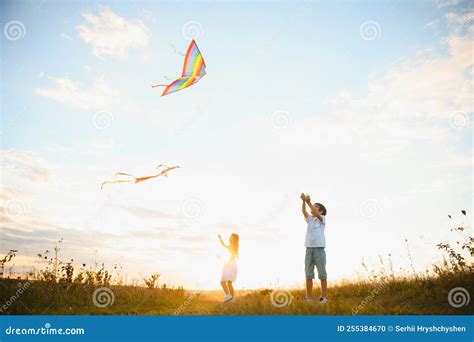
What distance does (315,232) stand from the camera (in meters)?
9.12

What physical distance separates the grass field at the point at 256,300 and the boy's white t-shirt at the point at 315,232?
4.26 ft

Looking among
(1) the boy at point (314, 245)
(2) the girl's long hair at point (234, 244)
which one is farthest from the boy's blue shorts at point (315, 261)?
(2) the girl's long hair at point (234, 244)

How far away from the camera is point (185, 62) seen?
404 inches

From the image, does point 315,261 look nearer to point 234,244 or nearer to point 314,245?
point 314,245

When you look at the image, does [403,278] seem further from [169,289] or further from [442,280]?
[169,289]

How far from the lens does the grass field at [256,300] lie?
808 cm

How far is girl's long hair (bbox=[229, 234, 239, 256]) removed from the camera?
11.6 metres

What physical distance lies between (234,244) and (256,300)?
272cm

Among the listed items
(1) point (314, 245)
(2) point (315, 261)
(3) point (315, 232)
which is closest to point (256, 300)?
(2) point (315, 261)

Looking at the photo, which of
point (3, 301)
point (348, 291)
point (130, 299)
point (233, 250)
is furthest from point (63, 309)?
point (348, 291)

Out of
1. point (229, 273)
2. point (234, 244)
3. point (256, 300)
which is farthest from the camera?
point (234, 244)

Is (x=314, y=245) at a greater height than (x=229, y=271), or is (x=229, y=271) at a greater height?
(x=314, y=245)

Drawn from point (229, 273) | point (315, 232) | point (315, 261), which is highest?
point (315, 232)

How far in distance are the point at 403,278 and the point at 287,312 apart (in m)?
5.52
